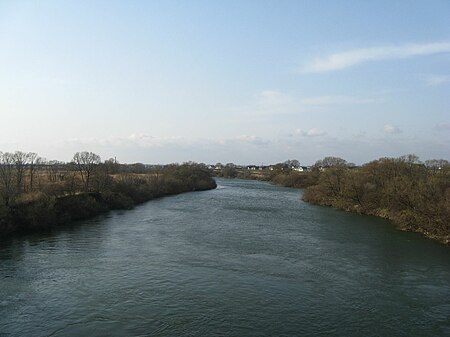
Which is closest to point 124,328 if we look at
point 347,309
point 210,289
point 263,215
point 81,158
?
Result: point 210,289

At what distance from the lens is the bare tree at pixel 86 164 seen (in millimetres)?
42947

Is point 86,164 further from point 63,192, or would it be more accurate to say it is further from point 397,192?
point 397,192

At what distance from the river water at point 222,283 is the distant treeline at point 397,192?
248 centimetres

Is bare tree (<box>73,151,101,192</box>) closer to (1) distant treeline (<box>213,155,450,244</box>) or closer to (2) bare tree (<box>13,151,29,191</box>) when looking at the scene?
(2) bare tree (<box>13,151,29,191</box>)

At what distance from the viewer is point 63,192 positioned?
3550 cm

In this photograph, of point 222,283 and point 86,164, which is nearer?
point 222,283

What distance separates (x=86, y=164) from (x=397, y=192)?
1284 inches

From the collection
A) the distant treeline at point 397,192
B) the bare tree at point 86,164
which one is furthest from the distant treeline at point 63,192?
the distant treeline at point 397,192

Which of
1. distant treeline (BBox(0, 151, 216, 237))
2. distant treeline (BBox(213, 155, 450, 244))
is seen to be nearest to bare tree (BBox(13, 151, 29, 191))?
distant treeline (BBox(0, 151, 216, 237))

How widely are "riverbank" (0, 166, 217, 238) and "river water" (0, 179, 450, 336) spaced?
5.70ft

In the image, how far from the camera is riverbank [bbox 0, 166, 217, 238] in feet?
87.8

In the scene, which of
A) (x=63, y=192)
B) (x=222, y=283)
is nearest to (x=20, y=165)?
(x=63, y=192)

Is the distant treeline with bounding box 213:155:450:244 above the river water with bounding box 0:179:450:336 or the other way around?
above

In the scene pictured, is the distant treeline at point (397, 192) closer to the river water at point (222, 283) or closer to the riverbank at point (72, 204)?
the river water at point (222, 283)
